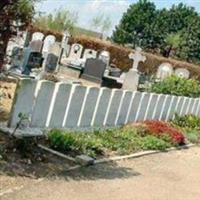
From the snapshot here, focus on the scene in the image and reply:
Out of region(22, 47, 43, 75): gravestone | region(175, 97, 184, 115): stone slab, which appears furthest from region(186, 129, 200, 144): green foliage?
region(22, 47, 43, 75): gravestone

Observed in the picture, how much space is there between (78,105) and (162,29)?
75.5m

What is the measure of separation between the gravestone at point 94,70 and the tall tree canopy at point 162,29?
5519cm

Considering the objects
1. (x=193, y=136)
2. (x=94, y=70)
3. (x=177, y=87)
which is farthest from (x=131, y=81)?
(x=193, y=136)

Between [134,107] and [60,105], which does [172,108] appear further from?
A: [60,105]

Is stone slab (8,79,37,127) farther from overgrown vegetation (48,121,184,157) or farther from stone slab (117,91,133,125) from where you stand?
stone slab (117,91,133,125)

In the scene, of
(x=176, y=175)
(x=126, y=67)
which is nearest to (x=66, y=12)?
(x=126, y=67)

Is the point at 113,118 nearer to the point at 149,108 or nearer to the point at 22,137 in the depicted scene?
the point at 149,108

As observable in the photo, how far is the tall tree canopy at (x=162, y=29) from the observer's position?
80438mm

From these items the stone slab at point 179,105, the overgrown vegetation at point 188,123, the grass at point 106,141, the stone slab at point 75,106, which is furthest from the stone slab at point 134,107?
the stone slab at point 179,105

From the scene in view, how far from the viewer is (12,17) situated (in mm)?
8281

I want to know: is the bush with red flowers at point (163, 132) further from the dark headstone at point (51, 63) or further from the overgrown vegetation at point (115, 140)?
the dark headstone at point (51, 63)

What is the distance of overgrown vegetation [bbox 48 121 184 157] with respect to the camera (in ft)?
33.7

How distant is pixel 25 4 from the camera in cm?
841

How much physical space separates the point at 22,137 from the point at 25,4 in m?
2.29
